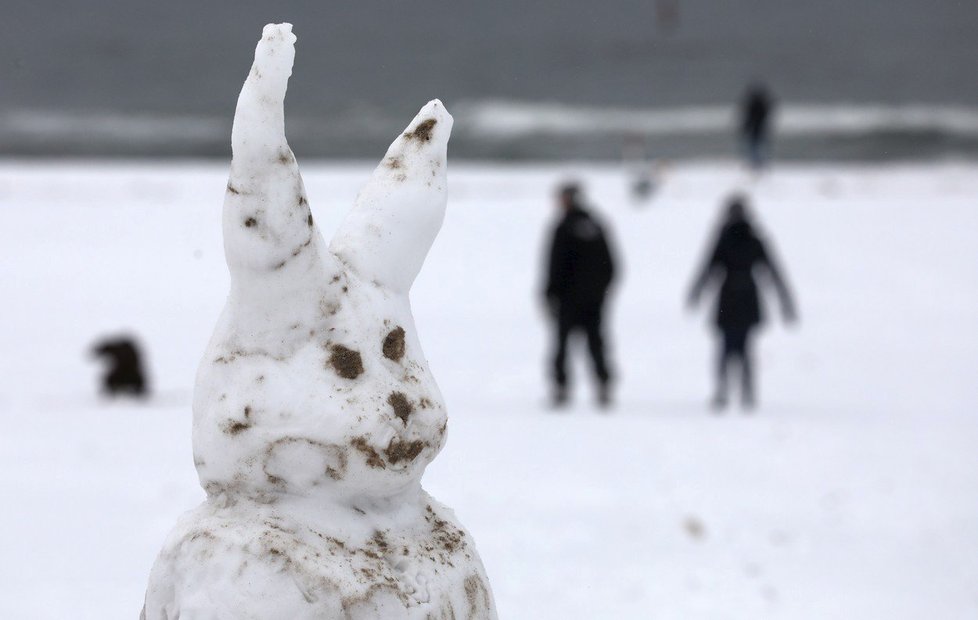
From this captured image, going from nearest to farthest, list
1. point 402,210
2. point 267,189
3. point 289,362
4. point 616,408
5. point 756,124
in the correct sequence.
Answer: point 267,189 → point 289,362 → point 402,210 → point 616,408 → point 756,124

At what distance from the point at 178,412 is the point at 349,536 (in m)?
7.77

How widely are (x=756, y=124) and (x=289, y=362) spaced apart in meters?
20.8

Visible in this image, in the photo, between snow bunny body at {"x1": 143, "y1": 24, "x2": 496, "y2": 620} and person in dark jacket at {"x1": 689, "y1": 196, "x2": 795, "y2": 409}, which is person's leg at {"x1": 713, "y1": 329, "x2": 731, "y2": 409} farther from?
snow bunny body at {"x1": 143, "y1": 24, "x2": 496, "y2": 620}

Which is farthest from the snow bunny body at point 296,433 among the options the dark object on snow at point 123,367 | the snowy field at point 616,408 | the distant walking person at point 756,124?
the distant walking person at point 756,124

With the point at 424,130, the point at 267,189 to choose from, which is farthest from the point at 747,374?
the point at 267,189

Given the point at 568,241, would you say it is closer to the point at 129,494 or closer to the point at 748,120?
the point at 129,494

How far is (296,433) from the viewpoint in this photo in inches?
123

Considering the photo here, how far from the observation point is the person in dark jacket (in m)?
11.0

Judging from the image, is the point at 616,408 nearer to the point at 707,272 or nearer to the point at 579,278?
the point at 579,278

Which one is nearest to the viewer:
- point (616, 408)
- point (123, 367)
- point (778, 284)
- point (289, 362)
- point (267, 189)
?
point (267, 189)

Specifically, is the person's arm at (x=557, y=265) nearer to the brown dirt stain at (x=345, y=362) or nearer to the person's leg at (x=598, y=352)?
the person's leg at (x=598, y=352)

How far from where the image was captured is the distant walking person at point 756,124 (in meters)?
23.2

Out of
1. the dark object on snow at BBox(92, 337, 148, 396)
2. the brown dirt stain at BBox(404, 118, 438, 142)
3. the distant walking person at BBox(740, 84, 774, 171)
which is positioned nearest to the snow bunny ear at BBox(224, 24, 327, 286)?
the brown dirt stain at BBox(404, 118, 438, 142)

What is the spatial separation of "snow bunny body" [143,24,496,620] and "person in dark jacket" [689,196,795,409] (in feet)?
25.9
